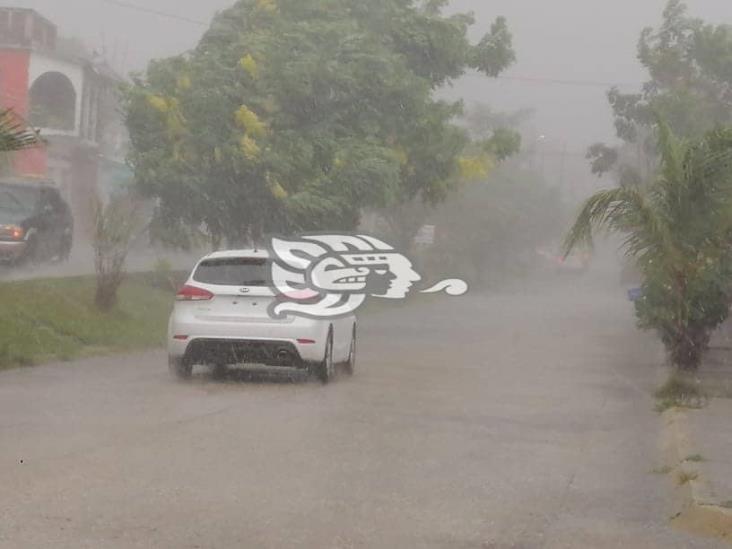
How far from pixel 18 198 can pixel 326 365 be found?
1473 cm

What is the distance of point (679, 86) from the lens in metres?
31.5

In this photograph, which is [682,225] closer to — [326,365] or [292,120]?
[326,365]

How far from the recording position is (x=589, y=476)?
967 centimetres

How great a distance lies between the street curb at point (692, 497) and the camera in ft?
25.5

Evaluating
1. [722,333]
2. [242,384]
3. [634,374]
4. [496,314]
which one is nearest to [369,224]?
[496,314]

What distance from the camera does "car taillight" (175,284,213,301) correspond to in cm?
1437

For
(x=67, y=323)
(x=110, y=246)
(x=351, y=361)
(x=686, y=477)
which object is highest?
(x=686, y=477)

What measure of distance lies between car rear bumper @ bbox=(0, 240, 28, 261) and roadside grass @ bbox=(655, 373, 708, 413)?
611 inches

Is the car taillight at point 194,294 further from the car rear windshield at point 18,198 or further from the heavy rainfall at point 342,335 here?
Answer: the car rear windshield at point 18,198

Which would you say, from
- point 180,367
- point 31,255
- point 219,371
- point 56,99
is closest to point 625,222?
point 219,371

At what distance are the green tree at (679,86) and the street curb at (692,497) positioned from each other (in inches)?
701

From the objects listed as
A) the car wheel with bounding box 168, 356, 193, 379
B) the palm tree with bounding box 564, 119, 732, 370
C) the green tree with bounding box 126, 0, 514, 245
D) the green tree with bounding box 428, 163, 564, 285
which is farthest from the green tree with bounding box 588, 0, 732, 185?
the green tree with bounding box 428, 163, 564, 285

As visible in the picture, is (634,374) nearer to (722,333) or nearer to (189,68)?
(722,333)


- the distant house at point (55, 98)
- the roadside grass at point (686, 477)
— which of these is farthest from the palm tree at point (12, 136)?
the distant house at point (55, 98)
